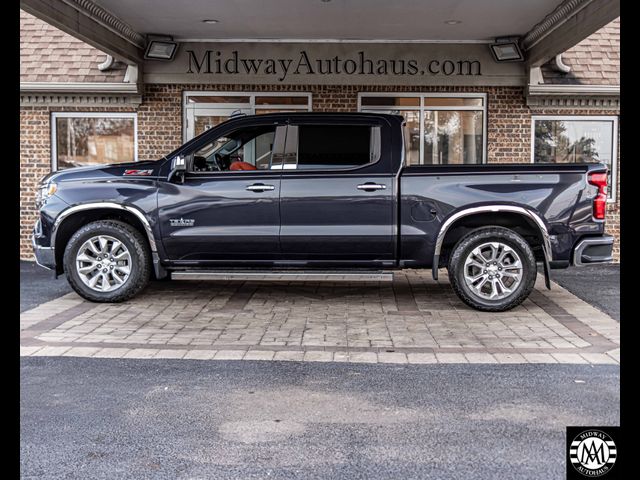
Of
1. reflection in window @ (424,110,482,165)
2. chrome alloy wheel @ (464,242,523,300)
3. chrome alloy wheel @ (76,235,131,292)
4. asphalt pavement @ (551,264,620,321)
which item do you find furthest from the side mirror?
reflection in window @ (424,110,482,165)

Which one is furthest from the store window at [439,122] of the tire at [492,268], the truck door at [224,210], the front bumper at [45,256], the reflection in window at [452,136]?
the front bumper at [45,256]

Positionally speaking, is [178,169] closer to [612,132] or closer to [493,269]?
[493,269]

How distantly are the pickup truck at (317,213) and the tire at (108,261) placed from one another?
2 cm

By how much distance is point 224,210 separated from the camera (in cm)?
A: 845

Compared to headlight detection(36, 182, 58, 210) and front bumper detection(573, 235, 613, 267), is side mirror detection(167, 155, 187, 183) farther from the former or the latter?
front bumper detection(573, 235, 613, 267)

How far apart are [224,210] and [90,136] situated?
5.69 metres

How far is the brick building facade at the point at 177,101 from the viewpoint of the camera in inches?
505

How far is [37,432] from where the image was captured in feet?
14.6

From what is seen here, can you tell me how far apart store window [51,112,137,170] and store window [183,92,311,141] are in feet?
3.20

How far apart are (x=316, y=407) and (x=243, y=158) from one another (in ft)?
14.7

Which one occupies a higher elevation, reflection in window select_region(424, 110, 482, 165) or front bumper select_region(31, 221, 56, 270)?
reflection in window select_region(424, 110, 482, 165)

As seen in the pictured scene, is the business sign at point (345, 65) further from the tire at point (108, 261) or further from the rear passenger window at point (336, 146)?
the tire at point (108, 261)

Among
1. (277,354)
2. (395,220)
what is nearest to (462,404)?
(277,354)

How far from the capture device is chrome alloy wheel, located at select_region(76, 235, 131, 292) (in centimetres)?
859
